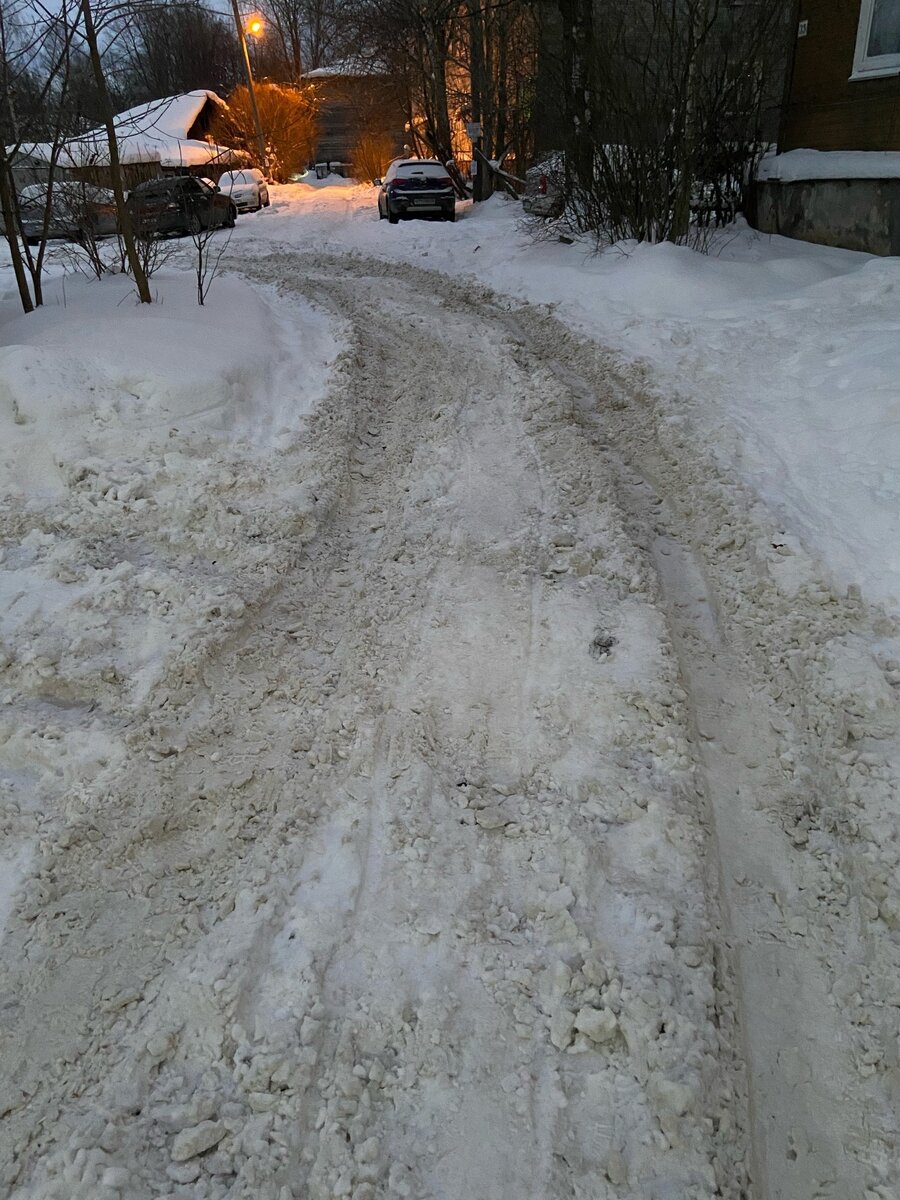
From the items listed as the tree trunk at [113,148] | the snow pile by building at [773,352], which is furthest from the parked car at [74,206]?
the snow pile by building at [773,352]

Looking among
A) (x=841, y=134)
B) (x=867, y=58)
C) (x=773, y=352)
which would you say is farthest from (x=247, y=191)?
(x=773, y=352)

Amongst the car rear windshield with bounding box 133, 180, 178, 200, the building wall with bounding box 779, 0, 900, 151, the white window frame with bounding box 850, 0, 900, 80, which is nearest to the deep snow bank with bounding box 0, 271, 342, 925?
the building wall with bounding box 779, 0, 900, 151

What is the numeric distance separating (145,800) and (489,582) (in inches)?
83.4

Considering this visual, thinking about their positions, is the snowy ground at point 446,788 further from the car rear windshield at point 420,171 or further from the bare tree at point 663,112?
the car rear windshield at point 420,171

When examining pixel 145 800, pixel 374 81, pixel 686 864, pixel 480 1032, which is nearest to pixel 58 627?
pixel 145 800

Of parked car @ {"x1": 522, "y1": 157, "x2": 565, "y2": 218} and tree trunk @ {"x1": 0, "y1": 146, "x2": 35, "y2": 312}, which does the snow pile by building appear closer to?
parked car @ {"x1": 522, "y1": 157, "x2": 565, "y2": 218}

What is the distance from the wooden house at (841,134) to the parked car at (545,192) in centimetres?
335

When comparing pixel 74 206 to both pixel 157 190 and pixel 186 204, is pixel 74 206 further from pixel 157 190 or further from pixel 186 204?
pixel 157 190

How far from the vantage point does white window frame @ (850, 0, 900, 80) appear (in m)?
10.6

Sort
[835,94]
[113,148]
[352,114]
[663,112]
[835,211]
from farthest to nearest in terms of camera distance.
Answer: [352,114] < [835,94] < [835,211] < [663,112] < [113,148]

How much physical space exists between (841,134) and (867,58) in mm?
937

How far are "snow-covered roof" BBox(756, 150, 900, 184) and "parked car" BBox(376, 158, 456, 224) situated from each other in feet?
27.0

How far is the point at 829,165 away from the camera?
10.7 metres

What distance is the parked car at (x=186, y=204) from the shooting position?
17.0 m
